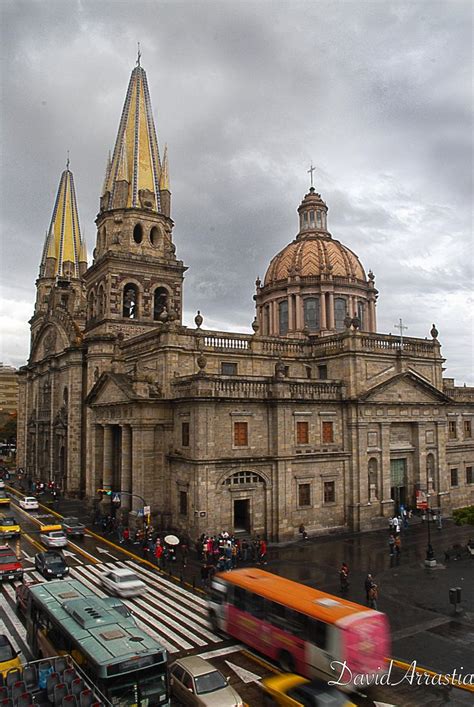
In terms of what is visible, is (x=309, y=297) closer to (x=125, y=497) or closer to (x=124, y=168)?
(x=124, y=168)

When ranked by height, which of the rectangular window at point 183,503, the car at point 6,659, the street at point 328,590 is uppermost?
the rectangular window at point 183,503

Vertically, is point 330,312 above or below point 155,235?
below

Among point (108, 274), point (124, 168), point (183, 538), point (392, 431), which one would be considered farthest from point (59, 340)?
point (392, 431)

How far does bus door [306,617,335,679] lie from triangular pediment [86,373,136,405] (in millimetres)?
24118

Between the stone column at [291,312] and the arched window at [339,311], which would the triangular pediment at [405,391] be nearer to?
the arched window at [339,311]

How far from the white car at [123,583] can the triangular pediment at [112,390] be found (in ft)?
45.0

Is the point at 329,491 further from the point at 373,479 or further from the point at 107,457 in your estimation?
the point at 107,457

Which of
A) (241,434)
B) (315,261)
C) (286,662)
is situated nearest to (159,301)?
(315,261)

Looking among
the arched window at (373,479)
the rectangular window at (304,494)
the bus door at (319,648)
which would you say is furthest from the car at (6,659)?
the arched window at (373,479)

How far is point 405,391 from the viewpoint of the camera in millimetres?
43156

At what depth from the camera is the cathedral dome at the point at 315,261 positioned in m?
56.5

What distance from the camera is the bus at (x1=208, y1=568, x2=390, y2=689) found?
15422mm

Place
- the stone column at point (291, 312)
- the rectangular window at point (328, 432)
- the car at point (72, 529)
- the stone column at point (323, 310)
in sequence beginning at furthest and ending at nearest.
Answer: the stone column at point (291, 312) → the stone column at point (323, 310) → the rectangular window at point (328, 432) → the car at point (72, 529)

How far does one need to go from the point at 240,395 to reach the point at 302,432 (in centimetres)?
551
